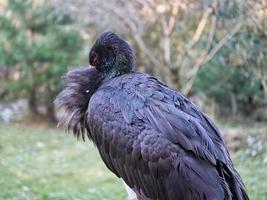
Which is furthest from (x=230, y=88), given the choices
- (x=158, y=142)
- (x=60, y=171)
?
(x=158, y=142)

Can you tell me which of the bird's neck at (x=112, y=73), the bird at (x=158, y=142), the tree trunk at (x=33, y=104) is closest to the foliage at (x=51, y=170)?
the tree trunk at (x=33, y=104)

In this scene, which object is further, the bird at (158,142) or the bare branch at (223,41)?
the bare branch at (223,41)

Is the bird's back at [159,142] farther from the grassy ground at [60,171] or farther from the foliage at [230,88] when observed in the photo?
the foliage at [230,88]

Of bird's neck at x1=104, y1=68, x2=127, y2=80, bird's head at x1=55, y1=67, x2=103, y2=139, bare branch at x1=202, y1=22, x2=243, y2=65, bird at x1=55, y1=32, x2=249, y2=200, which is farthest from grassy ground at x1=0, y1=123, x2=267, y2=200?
bird at x1=55, y1=32, x2=249, y2=200

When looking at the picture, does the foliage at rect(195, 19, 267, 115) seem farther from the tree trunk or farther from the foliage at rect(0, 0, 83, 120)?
the tree trunk

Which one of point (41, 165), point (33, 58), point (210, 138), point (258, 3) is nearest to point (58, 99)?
point (210, 138)

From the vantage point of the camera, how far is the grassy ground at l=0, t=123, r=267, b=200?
22.1 ft

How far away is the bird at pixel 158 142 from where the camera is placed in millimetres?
3553

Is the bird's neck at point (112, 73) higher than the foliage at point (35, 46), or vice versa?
the bird's neck at point (112, 73)

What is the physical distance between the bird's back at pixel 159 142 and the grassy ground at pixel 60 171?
2664 millimetres

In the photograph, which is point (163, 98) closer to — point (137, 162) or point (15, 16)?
point (137, 162)

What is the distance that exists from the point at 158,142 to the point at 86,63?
10905 millimetres

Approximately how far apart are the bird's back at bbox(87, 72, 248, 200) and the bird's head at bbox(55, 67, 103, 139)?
34 centimetres

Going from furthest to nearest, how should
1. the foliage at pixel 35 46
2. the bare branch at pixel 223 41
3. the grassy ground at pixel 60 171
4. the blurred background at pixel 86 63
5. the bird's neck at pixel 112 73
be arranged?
the foliage at pixel 35 46
the bare branch at pixel 223 41
the blurred background at pixel 86 63
the grassy ground at pixel 60 171
the bird's neck at pixel 112 73
